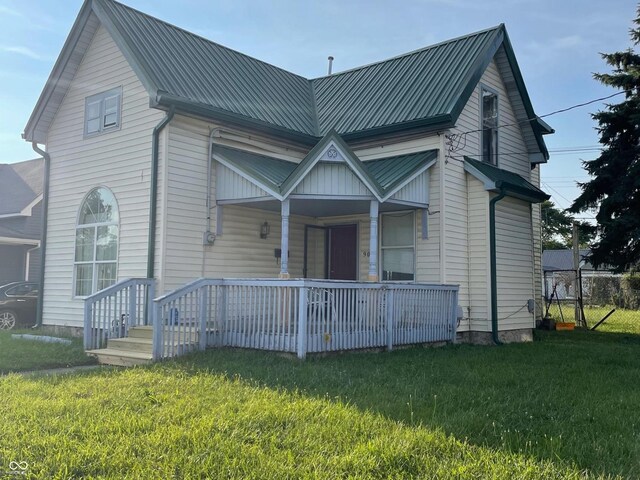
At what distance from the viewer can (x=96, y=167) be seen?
12023 millimetres

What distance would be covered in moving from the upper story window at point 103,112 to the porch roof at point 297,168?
230 centimetres

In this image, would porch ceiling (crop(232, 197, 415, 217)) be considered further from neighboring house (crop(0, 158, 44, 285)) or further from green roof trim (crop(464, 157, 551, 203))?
neighboring house (crop(0, 158, 44, 285))

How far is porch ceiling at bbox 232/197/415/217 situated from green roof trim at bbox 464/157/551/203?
1.73 meters

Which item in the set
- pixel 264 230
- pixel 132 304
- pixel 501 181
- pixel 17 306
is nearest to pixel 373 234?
pixel 264 230

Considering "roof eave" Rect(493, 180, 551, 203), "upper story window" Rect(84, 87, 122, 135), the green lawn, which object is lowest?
the green lawn

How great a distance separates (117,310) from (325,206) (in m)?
4.32

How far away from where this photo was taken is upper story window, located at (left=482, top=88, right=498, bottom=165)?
538 inches

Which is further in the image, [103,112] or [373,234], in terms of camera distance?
[103,112]

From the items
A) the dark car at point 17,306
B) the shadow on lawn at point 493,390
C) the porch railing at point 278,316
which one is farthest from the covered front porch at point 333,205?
the dark car at point 17,306

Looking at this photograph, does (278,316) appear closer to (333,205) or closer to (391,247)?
(333,205)

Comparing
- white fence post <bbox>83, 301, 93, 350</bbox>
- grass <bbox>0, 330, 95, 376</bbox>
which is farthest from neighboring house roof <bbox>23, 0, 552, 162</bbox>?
grass <bbox>0, 330, 95, 376</bbox>

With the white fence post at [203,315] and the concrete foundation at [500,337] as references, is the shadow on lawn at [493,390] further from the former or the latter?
the concrete foundation at [500,337]

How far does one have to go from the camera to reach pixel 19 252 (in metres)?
22.3

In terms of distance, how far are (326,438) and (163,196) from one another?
6.94m
